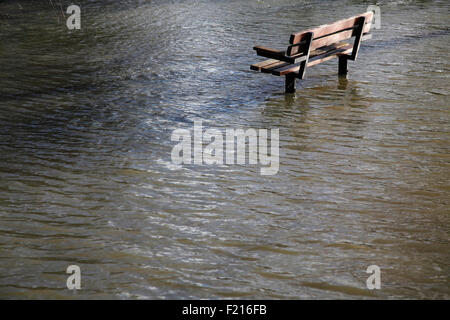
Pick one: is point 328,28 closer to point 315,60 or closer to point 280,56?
point 315,60

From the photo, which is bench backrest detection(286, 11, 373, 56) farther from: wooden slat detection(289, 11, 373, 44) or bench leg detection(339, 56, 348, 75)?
bench leg detection(339, 56, 348, 75)

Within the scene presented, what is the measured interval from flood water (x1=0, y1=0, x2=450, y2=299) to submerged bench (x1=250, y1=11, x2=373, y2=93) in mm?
368

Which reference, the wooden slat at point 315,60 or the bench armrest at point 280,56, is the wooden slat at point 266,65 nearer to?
the wooden slat at point 315,60

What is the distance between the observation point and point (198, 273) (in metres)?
4.20

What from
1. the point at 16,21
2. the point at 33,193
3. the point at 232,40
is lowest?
the point at 33,193

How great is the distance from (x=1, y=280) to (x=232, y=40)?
888cm

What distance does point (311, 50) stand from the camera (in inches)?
341

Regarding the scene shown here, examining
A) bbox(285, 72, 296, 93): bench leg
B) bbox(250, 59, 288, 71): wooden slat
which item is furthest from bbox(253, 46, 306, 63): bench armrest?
bbox(285, 72, 296, 93): bench leg

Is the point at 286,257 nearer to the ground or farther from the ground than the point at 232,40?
nearer to the ground

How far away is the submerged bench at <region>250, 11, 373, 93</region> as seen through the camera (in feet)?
27.2

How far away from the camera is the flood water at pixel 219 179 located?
420 cm

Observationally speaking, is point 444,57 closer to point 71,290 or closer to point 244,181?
point 244,181
